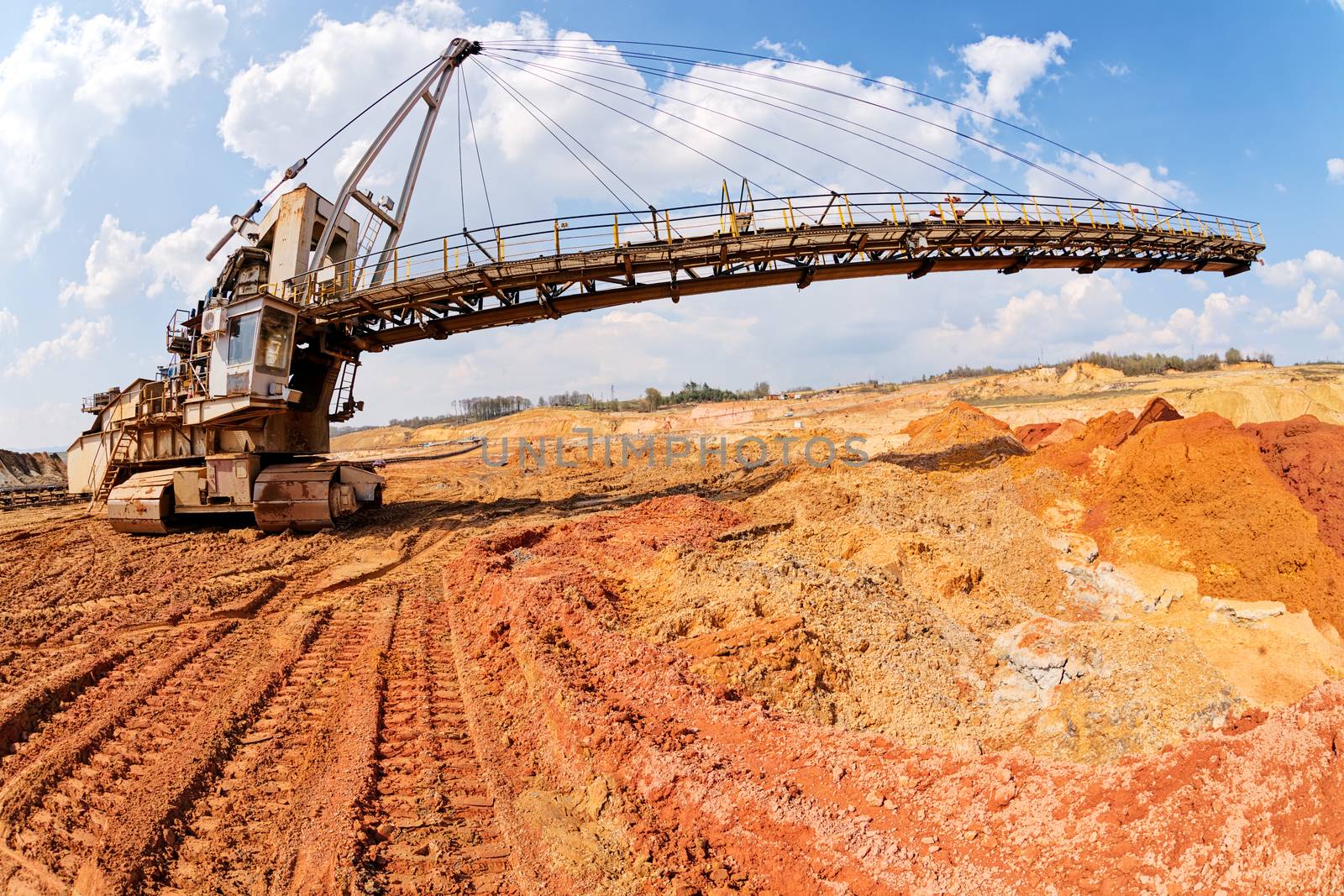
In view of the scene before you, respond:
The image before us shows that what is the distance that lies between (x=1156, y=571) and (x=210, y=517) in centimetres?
1786

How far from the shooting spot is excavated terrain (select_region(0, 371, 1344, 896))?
3170 mm

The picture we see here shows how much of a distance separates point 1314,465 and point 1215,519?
5.67ft

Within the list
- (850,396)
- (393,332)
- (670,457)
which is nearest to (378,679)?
(393,332)

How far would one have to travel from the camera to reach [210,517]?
14.2 m

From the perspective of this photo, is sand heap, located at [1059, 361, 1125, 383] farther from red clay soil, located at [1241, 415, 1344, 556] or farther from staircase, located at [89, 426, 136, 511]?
staircase, located at [89, 426, 136, 511]

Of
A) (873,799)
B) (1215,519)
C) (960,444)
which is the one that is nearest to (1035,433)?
(960,444)

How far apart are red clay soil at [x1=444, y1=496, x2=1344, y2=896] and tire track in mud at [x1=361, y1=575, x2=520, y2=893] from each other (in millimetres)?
180

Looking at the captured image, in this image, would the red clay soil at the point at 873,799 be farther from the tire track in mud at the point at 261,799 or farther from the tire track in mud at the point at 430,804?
the tire track in mud at the point at 261,799

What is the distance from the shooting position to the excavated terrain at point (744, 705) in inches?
125

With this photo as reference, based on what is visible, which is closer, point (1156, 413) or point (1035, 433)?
point (1156, 413)

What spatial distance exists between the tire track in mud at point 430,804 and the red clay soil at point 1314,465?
881 cm

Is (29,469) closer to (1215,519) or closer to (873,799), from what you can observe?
(873,799)

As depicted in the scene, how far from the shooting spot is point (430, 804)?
3793mm

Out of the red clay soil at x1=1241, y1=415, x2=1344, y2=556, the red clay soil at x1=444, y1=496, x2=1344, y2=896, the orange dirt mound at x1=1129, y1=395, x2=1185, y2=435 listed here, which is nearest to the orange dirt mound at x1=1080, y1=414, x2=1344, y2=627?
the red clay soil at x1=1241, y1=415, x2=1344, y2=556
